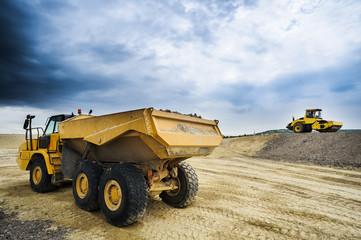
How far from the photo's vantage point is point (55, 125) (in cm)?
648

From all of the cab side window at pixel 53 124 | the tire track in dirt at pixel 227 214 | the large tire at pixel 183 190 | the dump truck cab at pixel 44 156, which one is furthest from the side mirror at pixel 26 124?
the large tire at pixel 183 190

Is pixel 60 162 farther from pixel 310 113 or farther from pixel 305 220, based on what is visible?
pixel 310 113

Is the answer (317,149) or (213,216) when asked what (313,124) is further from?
(213,216)

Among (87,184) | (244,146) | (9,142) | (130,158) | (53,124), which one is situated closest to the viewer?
(130,158)

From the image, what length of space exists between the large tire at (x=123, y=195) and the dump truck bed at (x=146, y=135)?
38cm

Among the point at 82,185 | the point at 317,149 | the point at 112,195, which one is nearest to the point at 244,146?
the point at 317,149

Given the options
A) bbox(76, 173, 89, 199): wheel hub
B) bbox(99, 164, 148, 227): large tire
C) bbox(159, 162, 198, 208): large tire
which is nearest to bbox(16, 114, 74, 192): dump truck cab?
bbox(76, 173, 89, 199): wheel hub

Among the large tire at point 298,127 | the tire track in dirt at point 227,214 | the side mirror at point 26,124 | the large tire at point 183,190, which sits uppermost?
the large tire at point 298,127

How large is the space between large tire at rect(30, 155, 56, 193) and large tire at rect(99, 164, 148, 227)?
104 inches

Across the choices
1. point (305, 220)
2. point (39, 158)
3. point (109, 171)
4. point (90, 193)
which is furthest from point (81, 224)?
point (305, 220)

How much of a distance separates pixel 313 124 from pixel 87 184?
21.9 m

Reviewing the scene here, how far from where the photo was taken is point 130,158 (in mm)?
4324

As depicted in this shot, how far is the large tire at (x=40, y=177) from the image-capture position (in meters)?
5.91

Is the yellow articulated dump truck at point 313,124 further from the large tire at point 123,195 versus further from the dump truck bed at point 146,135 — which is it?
the large tire at point 123,195
